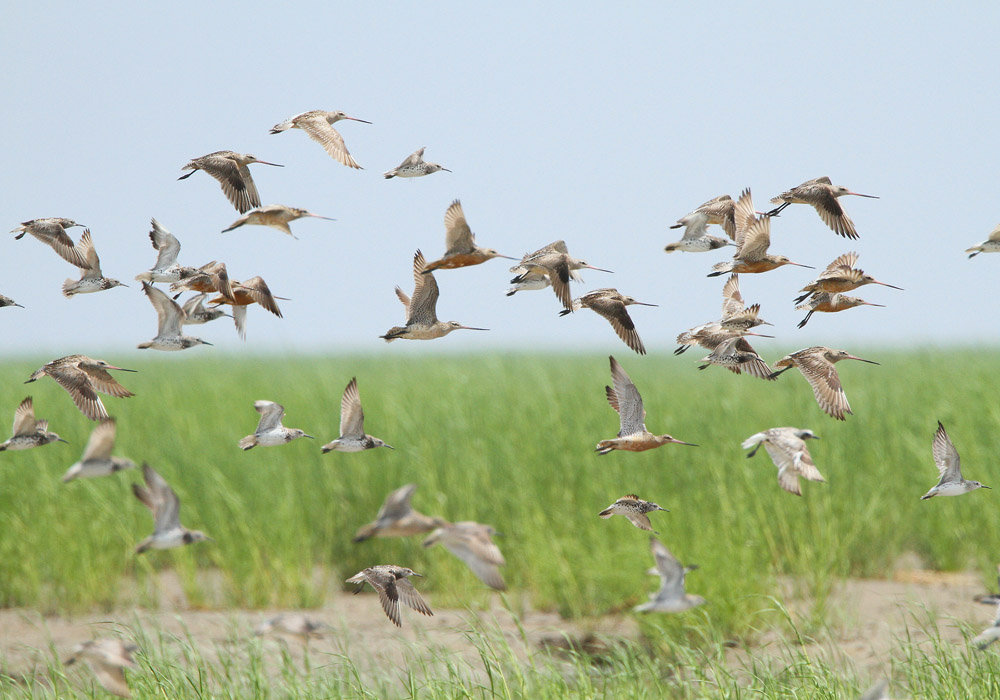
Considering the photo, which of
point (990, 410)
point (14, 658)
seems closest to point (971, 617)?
point (990, 410)

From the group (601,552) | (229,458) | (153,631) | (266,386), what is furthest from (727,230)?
(266,386)

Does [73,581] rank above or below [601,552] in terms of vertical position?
below

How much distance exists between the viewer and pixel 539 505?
8.48 m

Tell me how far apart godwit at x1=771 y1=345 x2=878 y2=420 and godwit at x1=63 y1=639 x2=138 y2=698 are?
9.73 ft

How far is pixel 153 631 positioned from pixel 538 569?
9.28ft

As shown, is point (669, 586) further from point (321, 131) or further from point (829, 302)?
point (321, 131)

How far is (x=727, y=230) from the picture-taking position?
4375mm

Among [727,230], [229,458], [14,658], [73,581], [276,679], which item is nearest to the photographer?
[727,230]

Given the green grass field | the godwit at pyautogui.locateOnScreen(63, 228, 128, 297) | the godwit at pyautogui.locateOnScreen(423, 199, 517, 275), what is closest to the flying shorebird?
the godwit at pyautogui.locateOnScreen(423, 199, 517, 275)

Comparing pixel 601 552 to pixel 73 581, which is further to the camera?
pixel 73 581

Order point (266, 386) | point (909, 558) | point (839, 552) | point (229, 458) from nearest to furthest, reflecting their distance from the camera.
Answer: point (839, 552)
point (909, 558)
point (229, 458)
point (266, 386)

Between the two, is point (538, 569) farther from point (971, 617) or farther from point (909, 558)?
point (909, 558)

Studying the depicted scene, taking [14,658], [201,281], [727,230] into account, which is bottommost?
[14,658]

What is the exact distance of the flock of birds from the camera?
11.5 feet
